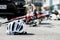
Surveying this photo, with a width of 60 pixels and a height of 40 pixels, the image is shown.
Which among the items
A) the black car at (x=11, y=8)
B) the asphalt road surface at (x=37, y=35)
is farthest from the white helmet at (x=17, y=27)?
the black car at (x=11, y=8)

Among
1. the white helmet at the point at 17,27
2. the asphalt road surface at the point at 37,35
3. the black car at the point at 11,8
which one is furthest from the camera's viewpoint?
the black car at the point at 11,8

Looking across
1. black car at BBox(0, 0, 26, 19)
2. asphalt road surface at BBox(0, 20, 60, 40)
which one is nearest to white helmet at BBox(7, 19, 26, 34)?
asphalt road surface at BBox(0, 20, 60, 40)

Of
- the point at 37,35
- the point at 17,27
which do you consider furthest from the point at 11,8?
the point at 37,35

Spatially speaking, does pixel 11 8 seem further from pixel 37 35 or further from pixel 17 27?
pixel 37 35

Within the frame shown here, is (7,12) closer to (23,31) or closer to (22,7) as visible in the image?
(22,7)

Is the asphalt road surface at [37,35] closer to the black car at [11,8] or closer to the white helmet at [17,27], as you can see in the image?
the white helmet at [17,27]

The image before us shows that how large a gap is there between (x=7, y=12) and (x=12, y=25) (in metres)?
5.78

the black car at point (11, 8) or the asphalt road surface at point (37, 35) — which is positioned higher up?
the black car at point (11, 8)

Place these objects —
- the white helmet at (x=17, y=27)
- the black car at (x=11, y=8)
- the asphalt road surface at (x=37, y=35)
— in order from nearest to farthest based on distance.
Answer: the asphalt road surface at (x=37, y=35), the white helmet at (x=17, y=27), the black car at (x=11, y=8)

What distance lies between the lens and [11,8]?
55.3 ft

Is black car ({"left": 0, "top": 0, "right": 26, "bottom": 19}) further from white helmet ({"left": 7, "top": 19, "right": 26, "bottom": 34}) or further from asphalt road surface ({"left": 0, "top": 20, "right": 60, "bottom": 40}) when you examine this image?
white helmet ({"left": 7, "top": 19, "right": 26, "bottom": 34})

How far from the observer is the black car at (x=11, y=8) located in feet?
55.0

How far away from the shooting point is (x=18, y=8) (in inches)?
678

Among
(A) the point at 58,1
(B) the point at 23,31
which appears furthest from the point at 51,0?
(B) the point at 23,31
